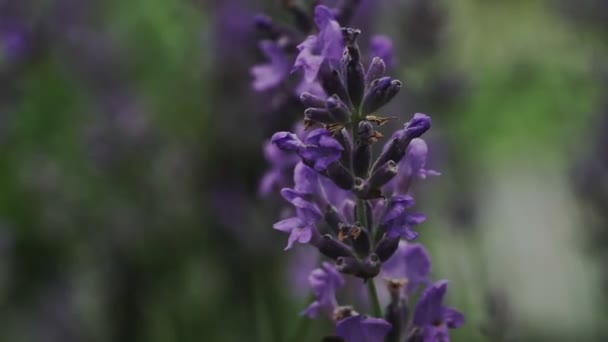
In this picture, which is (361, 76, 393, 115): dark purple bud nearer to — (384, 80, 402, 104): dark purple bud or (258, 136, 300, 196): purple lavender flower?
(384, 80, 402, 104): dark purple bud

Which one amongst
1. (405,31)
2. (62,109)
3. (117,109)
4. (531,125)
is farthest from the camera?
(531,125)

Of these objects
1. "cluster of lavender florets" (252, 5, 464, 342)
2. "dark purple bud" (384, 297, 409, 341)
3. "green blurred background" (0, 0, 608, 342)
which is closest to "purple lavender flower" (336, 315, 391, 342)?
"cluster of lavender florets" (252, 5, 464, 342)

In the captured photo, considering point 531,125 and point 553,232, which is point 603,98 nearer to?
point 553,232

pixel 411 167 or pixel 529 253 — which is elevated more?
pixel 529 253

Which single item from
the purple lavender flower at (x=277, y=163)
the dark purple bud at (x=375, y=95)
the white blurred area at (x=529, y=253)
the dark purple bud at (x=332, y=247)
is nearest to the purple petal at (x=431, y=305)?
the dark purple bud at (x=332, y=247)

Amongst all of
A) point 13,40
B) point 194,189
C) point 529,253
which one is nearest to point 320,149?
point 13,40

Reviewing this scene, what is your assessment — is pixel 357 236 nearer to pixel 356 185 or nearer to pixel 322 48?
pixel 356 185

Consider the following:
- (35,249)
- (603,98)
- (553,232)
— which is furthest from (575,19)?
(35,249)
